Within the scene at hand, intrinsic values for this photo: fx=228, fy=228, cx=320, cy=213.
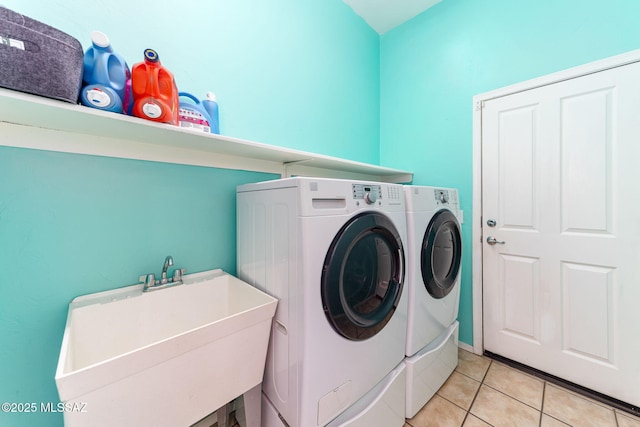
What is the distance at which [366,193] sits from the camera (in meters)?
1.03

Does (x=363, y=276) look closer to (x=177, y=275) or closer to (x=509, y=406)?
(x=177, y=275)

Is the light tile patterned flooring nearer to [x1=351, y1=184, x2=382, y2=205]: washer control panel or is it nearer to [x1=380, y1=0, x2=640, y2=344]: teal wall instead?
[x1=380, y1=0, x2=640, y2=344]: teal wall

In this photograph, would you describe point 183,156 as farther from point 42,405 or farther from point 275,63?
point 42,405

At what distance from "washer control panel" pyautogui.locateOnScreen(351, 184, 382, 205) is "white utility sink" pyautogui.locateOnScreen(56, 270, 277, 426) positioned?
59 cm

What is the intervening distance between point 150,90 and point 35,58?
0.28 metres

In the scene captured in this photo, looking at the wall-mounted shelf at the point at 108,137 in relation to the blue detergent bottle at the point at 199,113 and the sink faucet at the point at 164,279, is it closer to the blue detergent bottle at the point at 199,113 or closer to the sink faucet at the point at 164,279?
the blue detergent bottle at the point at 199,113

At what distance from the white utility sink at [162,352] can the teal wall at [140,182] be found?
0.48ft

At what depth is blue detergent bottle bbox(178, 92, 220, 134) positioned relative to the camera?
3.58 ft

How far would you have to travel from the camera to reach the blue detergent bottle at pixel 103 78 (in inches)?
31.3

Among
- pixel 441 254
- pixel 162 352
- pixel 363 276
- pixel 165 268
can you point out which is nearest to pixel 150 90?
pixel 165 268

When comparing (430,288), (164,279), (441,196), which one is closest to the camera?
(164,279)

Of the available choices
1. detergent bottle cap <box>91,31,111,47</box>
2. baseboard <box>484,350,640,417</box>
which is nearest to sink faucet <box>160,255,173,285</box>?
detergent bottle cap <box>91,31,111,47</box>

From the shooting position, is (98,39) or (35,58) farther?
(98,39)

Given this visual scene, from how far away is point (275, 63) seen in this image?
162 cm
